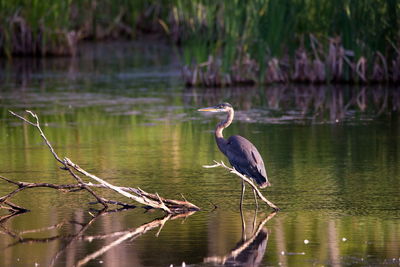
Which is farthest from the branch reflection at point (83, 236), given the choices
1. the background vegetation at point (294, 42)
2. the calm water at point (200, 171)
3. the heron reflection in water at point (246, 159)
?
the background vegetation at point (294, 42)

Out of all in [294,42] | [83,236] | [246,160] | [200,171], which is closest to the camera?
[83,236]

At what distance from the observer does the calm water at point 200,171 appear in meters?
8.34

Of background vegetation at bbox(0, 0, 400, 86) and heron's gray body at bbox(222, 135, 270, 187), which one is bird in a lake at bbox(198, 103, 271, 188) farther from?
background vegetation at bbox(0, 0, 400, 86)

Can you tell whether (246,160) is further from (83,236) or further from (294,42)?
(294,42)

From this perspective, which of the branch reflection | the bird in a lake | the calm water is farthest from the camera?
the bird in a lake

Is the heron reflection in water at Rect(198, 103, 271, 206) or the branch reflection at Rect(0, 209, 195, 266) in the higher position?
the heron reflection in water at Rect(198, 103, 271, 206)

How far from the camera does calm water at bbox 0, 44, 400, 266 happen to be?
834 cm

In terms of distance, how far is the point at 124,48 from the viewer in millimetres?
31047

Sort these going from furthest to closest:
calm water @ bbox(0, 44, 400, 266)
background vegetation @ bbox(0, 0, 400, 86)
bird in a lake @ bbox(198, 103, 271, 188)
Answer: background vegetation @ bbox(0, 0, 400, 86), bird in a lake @ bbox(198, 103, 271, 188), calm water @ bbox(0, 44, 400, 266)

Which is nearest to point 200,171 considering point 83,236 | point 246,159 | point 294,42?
point 246,159

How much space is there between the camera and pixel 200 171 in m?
12.1

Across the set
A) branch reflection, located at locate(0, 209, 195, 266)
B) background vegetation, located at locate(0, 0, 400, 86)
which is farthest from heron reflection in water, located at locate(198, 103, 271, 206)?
background vegetation, located at locate(0, 0, 400, 86)

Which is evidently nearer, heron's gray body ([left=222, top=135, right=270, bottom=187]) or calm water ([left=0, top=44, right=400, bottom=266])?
calm water ([left=0, top=44, right=400, bottom=266])

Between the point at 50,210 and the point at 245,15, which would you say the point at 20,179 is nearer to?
the point at 50,210
